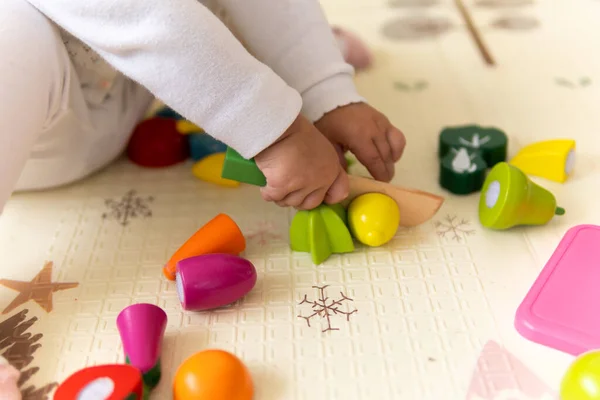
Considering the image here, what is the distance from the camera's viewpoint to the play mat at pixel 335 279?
53 cm

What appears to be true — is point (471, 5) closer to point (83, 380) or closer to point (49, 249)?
point (49, 249)

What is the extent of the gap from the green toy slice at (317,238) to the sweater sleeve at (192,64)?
88mm

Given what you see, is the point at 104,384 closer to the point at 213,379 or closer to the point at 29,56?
the point at 213,379

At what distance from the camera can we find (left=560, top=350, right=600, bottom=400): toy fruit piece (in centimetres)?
47

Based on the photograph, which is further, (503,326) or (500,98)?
(500,98)

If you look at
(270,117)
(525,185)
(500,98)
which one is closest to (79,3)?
(270,117)

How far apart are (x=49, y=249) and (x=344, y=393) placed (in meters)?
0.36

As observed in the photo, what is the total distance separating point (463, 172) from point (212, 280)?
12.1 inches

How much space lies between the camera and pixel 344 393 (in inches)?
20.1

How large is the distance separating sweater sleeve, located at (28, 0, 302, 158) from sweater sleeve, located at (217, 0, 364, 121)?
13 cm

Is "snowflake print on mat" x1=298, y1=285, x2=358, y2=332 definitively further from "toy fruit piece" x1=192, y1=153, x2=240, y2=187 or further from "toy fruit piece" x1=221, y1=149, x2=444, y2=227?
"toy fruit piece" x1=192, y1=153, x2=240, y2=187

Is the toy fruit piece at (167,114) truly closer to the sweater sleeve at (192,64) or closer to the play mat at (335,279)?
the play mat at (335,279)

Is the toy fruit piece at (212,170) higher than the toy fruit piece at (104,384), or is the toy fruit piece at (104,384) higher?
the toy fruit piece at (104,384)

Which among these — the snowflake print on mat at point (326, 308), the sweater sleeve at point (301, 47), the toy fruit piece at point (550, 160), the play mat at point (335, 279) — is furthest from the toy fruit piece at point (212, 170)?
the toy fruit piece at point (550, 160)
